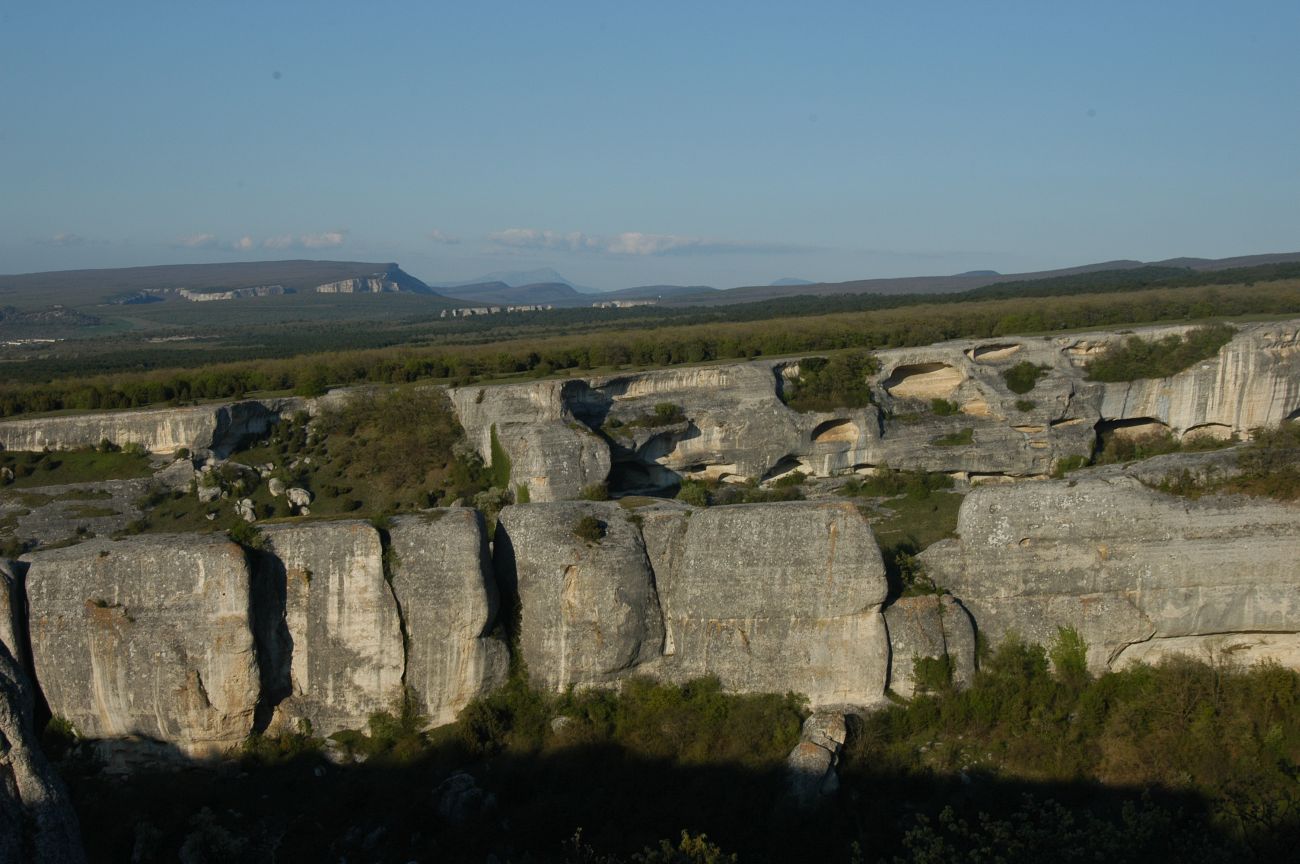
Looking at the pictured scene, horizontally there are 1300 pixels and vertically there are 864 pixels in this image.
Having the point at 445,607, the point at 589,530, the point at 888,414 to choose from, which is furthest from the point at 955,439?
the point at 445,607

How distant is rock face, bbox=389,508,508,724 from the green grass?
63.8ft

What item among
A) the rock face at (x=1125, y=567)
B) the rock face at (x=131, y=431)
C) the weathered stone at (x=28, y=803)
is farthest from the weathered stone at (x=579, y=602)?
the rock face at (x=131, y=431)

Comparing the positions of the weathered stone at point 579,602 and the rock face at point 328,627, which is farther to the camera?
the weathered stone at point 579,602

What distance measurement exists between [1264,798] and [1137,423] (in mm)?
24698

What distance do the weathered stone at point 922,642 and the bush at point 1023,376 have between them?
19.6 metres

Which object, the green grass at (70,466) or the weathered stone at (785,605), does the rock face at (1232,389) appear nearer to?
the weathered stone at (785,605)

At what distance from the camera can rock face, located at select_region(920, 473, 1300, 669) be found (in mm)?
15766

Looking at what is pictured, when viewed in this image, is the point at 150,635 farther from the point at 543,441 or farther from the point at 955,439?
the point at 955,439

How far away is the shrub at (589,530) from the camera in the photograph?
54.0 ft

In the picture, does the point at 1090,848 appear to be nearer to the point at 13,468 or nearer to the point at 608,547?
the point at 608,547

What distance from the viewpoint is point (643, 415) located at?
107ft

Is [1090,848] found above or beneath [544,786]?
above

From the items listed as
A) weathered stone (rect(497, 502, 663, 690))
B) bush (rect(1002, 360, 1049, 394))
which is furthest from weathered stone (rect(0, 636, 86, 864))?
bush (rect(1002, 360, 1049, 394))

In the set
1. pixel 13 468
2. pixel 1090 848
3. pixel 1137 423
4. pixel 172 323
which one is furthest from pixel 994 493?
pixel 172 323
